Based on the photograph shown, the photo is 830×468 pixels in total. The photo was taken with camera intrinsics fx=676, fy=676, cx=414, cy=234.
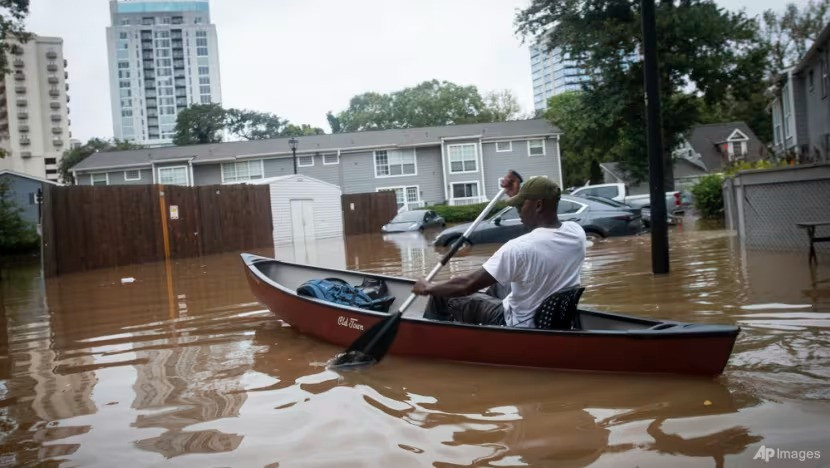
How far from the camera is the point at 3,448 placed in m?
3.94

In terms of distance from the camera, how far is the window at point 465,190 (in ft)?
141

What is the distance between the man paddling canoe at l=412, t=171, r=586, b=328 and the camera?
15.2 ft

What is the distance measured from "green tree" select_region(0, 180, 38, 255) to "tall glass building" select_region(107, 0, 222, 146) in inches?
4345

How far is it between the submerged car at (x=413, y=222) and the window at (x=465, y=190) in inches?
407

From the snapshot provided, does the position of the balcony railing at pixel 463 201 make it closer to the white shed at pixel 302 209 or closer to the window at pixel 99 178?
the white shed at pixel 302 209

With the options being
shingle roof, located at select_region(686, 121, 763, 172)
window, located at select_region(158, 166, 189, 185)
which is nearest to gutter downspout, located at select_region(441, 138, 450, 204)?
window, located at select_region(158, 166, 189, 185)

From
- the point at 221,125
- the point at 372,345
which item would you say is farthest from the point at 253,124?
the point at 372,345

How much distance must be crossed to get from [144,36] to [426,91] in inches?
3190

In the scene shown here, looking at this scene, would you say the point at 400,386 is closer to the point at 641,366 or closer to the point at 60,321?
the point at 641,366

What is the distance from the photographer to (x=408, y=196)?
144 ft

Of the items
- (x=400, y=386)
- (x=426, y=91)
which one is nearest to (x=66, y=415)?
(x=400, y=386)

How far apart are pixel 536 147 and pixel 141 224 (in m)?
29.7

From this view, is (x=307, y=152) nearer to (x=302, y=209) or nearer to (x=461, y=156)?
(x=461, y=156)

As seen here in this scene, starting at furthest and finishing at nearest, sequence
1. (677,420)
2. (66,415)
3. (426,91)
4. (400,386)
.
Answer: (426,91), (400,386), (66,415), (677,420)
